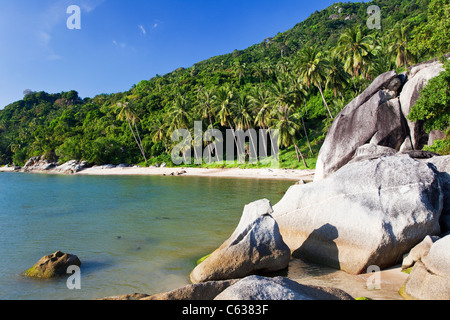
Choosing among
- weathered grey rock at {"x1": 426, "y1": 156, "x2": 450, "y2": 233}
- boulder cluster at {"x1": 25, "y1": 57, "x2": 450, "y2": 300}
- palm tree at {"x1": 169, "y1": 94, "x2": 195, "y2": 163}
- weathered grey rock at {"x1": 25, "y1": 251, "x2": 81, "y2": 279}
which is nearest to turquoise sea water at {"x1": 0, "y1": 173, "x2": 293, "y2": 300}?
weathered grey rock at {"x1": 25, "y1": 251, "x2": 81, "y2": 279}

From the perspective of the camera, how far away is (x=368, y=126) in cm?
2214

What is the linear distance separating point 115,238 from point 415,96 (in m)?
21.0

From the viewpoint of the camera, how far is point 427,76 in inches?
763

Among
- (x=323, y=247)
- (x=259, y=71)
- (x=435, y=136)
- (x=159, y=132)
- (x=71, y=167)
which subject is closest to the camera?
(x=323, y=247)

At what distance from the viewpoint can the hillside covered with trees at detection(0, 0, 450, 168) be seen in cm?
4219

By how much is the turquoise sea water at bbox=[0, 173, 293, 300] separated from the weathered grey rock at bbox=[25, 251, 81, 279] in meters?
0.26

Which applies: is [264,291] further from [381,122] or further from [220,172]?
[220,172]

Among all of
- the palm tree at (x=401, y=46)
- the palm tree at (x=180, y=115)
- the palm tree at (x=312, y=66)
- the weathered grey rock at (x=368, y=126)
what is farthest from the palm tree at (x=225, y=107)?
the weathered grey rock at (x=368, y=126)

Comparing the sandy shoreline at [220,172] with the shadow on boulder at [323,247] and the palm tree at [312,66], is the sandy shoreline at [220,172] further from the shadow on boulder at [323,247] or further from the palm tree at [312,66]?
the shadow on boulder at [323,247]

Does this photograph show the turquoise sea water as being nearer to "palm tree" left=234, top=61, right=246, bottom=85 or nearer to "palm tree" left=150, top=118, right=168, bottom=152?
"palm tree" left=150, top=118, right=168, bottom=152

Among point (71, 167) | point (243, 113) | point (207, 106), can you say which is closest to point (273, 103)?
point (243, 113)

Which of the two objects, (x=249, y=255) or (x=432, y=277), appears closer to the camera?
(x=432, y=277)

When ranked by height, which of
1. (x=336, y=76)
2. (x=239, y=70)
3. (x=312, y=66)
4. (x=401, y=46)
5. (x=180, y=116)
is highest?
(x=239, y=70)
